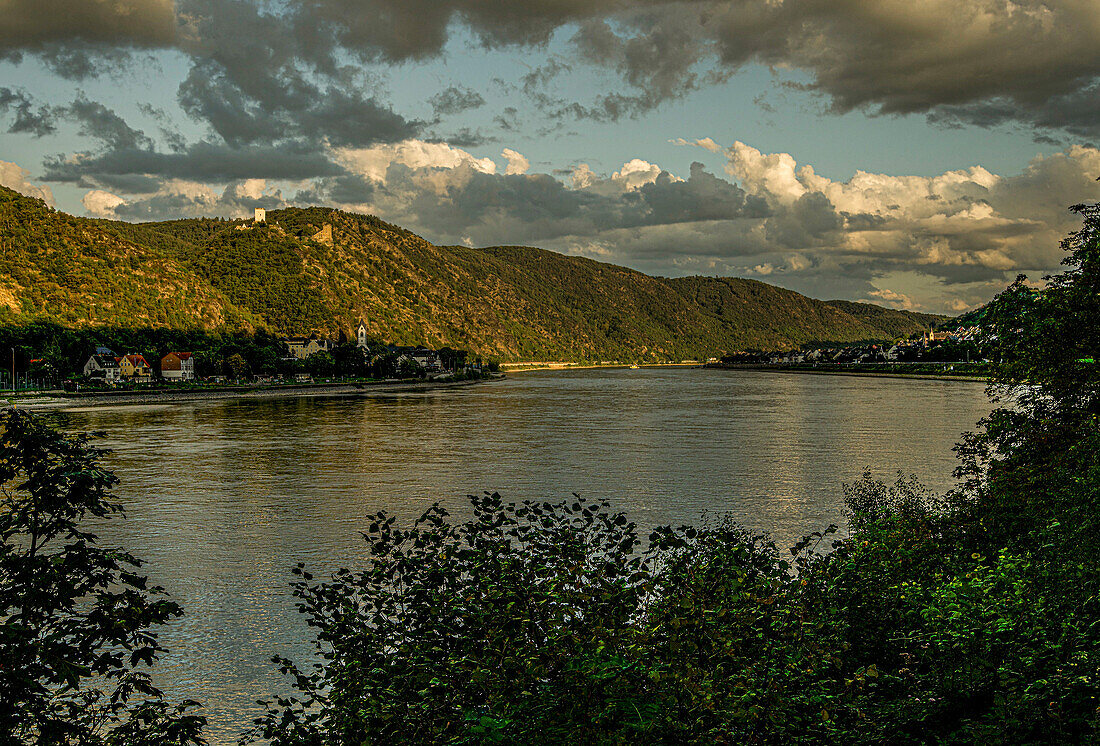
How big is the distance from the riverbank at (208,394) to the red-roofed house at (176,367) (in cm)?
1610

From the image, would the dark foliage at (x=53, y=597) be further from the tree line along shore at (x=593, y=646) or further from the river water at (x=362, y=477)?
the river water at (x=362, y=477)

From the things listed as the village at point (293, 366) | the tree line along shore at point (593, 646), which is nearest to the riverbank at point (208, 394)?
the village at point (293, 366)

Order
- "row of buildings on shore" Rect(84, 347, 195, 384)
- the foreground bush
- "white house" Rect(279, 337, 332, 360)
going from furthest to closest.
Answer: "white house" Rect(279, 337, 332, 360), "row of buildings on shore" Rect(84, 347, 195, 384), the foreground bush

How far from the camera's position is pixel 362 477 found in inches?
1291

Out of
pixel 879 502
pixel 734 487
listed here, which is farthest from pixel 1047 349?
pixel 734 487

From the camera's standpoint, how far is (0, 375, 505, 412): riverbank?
79.1m

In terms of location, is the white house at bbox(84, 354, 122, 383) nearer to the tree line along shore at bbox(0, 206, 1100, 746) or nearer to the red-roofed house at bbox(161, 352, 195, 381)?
the red-roofed house at bbox(161, 352, 195, 381)

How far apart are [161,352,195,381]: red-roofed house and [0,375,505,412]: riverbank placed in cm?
1610

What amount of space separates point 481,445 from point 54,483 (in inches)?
1589

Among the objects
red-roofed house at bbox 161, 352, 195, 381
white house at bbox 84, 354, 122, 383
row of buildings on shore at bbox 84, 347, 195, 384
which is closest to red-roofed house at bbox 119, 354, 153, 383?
row of buildings on shore at bbox 84, 347, 195, 384

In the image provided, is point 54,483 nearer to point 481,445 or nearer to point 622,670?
point 622,670

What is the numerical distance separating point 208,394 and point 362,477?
256 ft

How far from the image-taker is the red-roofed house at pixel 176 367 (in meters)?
116

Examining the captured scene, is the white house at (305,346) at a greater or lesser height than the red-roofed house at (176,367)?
greater
